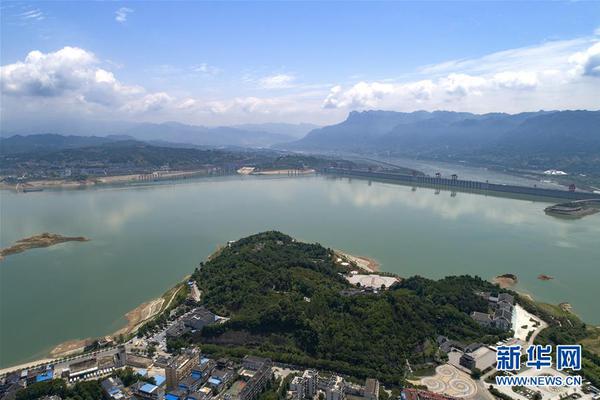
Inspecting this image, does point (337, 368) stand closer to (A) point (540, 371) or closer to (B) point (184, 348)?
(B) point (184, 348)

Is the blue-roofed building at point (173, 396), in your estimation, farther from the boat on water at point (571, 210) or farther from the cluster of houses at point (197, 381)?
the boat on water at point (571, 210)

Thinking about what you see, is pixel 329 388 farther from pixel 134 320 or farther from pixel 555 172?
pixel 555 172

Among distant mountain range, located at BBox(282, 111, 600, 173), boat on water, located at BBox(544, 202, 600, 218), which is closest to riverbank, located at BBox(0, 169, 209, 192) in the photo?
boat on water, located at BBox(544, 202, 600, 218)

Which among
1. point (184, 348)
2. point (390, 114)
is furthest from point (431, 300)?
point (390, 114)

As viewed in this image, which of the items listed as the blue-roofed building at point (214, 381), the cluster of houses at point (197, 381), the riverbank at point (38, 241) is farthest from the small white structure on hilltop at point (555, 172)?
the blue-roofed building at point (214, 381)

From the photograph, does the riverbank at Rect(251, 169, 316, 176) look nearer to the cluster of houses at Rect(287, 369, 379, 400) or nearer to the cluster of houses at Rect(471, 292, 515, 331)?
the cluster of houses at Rect(471, 292, 515, 331)
